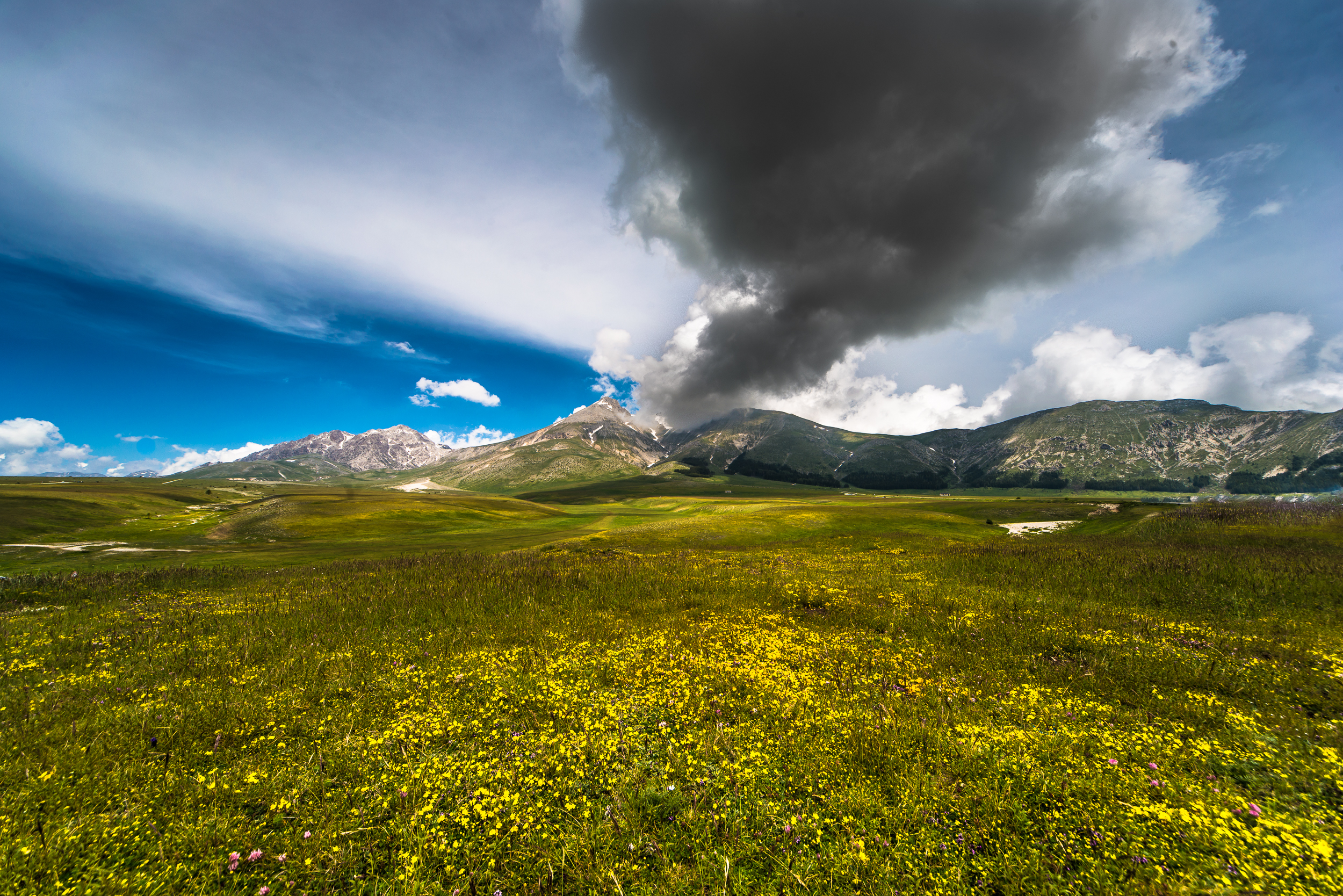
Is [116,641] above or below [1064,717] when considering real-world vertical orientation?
above

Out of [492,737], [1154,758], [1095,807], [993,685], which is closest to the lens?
[1095,807]

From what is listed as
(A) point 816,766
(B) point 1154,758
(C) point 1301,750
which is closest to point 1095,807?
(B) point 1154,758

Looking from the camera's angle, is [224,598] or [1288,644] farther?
[224,598]

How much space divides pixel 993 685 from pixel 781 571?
14.7 m

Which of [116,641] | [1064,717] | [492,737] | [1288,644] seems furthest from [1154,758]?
[116,641]

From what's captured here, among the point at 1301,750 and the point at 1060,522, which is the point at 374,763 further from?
the point at 1060,522

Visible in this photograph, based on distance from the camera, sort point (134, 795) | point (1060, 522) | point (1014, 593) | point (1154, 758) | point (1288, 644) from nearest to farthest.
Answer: point (134, 795)
point (1154, 758)
point (1288, 644)
point (1014, 593)
point (1060, 522)

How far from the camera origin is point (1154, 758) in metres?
8.13

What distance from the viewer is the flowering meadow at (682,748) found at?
616 centimetres

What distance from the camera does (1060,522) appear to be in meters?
62.2

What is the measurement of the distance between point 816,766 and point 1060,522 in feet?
247

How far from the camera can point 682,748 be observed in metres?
8.84

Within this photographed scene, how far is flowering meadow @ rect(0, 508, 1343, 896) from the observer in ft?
20.2

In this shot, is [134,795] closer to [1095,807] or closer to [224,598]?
[1095,807]
